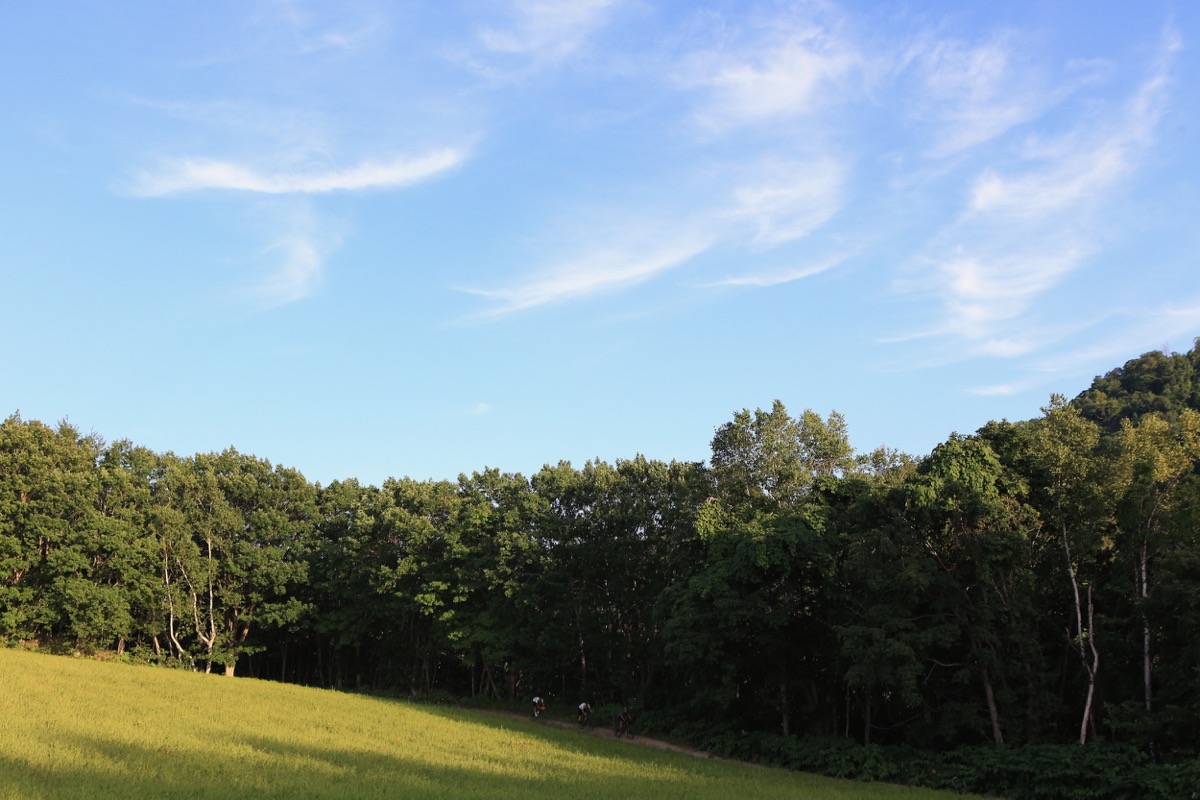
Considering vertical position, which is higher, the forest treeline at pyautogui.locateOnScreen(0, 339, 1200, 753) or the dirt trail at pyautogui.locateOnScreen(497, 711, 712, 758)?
the forest treeline at pyautogui.locateOnScreen(0, 339, 1200, 753)

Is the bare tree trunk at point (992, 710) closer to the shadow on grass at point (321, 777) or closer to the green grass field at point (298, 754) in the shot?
the green grass field at point (298, 754)

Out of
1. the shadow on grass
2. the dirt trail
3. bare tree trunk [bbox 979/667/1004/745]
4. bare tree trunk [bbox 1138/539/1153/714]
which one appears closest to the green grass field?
the shadow on grass

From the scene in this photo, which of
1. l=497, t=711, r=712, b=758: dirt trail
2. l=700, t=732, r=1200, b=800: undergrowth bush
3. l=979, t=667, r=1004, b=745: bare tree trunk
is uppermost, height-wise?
l=979, t=667, r=1004, b=745: bare tree trunk

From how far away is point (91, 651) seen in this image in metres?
57.8

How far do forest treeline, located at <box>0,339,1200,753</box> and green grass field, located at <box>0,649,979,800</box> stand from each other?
5952 mm

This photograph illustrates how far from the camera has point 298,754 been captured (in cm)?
2634

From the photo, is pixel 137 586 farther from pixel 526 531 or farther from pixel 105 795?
pixel 105 795

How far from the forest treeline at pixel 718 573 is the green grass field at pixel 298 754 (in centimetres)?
595

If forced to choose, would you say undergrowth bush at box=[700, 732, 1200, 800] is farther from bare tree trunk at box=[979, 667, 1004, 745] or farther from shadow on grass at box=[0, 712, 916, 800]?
shadow on grass at box=[0, 712, 916, 800]

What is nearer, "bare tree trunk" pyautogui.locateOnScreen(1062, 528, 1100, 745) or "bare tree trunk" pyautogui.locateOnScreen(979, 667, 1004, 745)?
"bare tree trunk" pyautogui.locateOnScreen(1062, 528, 1100, 745)

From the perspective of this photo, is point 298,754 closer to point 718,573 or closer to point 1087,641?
point 718,573

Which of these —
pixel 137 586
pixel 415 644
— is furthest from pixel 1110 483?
pixel 137 586

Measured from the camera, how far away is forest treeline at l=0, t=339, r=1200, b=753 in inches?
1164

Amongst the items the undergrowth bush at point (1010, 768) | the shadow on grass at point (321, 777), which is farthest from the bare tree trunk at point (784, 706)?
the shadow on grass at point (321, 777)
